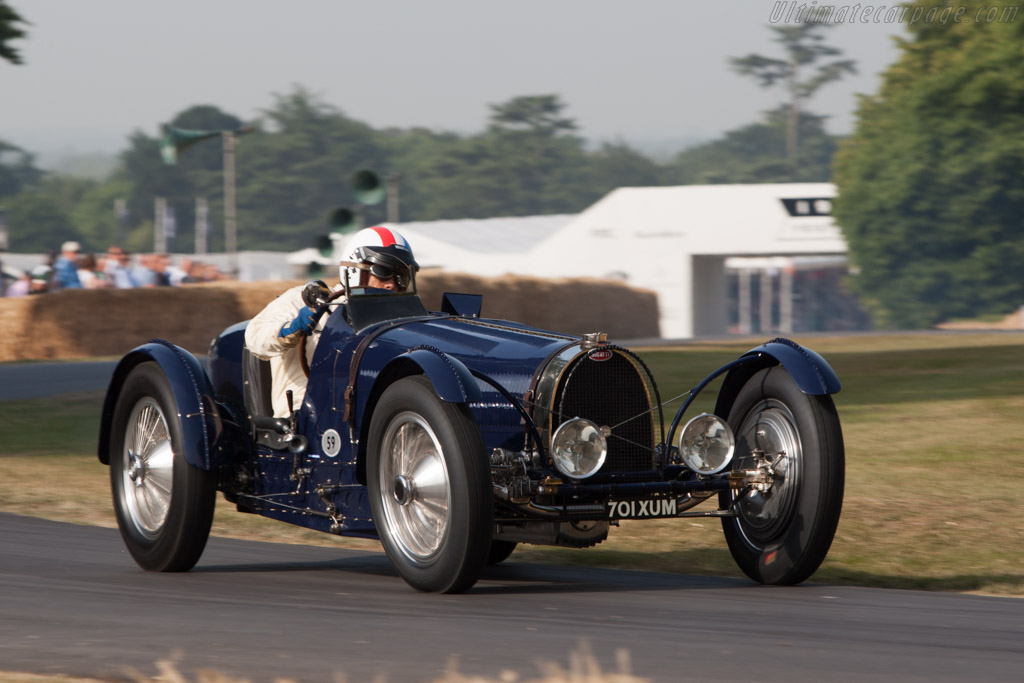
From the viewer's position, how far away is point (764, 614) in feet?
18.5

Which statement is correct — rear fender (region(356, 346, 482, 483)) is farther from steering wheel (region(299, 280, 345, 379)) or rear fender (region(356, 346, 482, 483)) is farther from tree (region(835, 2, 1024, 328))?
tree (region(835, 2, 1024, 328))

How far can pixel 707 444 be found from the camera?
20.6ft

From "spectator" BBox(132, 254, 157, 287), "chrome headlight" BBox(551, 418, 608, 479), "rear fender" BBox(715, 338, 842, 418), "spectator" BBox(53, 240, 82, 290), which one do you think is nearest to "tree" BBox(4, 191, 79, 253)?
"spectator" BBox(132, 254, 157, 287)

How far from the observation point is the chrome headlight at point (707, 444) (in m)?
6.25

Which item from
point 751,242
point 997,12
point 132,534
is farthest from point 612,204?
point 132,534

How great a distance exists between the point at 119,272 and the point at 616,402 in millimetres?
21882

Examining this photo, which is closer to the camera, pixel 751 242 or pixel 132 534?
pixel 132 534

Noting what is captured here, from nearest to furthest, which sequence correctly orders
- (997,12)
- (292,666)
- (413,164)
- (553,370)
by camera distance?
(292,666) < (553,370) < (997,12) < (413,164)

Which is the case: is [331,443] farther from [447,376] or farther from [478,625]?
[478,625]

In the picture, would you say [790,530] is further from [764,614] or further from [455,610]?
[455,610]

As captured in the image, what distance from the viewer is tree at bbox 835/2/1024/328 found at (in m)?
60.1

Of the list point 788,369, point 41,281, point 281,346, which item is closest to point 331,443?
point 281,346

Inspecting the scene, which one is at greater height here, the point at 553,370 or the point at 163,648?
the point at 553,370

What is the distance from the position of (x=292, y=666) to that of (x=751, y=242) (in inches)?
1811
